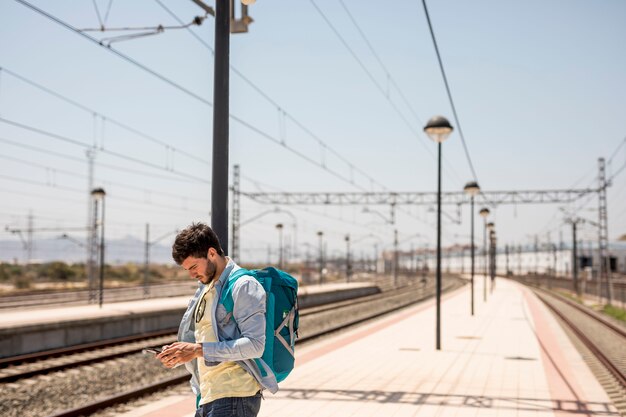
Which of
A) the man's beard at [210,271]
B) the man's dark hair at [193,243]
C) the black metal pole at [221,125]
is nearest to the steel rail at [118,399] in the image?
the black metal pole at [221,125]

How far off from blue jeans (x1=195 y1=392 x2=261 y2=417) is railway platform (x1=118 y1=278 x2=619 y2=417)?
15.1ft

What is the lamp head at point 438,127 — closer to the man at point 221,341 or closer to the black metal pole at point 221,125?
the black metal pole at point 221,125

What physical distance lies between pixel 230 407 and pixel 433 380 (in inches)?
299

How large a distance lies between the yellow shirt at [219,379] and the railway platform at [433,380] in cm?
461

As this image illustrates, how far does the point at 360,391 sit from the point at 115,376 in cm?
527

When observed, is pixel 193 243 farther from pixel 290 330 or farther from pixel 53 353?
pixel 53 353

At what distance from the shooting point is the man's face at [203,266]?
10.7 feet

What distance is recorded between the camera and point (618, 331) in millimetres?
22141

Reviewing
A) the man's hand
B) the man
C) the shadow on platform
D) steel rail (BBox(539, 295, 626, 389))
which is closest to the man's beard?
the man

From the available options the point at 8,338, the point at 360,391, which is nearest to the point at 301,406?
the point at 360,391

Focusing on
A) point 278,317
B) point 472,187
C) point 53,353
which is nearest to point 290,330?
point 278,317

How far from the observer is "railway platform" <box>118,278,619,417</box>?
8156mm

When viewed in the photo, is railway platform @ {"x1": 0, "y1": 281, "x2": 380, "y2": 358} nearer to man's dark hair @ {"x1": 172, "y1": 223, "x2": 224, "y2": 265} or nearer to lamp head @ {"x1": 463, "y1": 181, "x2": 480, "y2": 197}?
lamp head @ {"x1": 463, "y1": 181, "x2": 480, "y2": 197}

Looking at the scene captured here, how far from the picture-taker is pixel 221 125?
5.07 m
